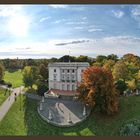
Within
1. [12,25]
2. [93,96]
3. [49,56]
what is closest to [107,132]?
Result: [93,96]

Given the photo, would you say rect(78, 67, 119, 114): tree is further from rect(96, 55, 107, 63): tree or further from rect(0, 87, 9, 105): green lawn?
rect(0, 87, 9, 105): green lawn

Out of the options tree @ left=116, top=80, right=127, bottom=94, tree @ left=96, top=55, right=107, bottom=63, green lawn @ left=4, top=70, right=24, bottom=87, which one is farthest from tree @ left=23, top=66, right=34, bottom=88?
tree @ left=116, top=80, right=127, bottom=94

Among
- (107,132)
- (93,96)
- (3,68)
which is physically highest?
(3,68)

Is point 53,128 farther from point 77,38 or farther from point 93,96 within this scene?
point 77,38

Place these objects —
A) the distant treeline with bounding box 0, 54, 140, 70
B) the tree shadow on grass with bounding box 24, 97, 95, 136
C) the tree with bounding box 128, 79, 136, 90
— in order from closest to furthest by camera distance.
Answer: the tree shadow on grass with bounding box 24, 97, 95, 136 → the distant treeline with bounding box 0, 54, 140, 70 → the tree with bounding box 128, 79, 136, 90

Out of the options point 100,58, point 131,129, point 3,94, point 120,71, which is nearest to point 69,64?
point 100,58

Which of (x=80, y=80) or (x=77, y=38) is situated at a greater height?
(x=77, y=38)
